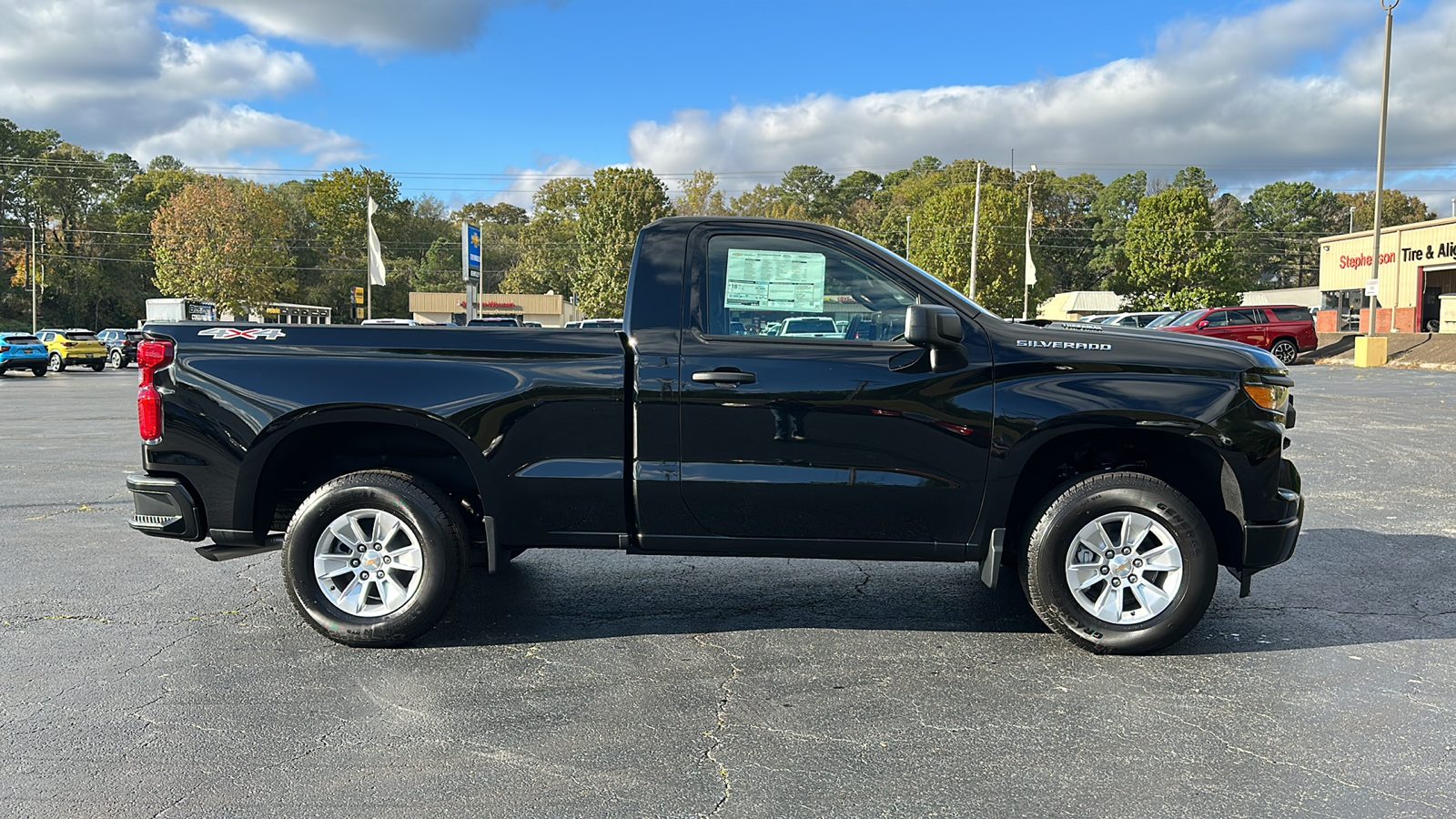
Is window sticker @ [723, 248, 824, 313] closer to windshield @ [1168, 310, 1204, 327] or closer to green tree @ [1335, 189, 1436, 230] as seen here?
windshield @ [1168, 310, 1204, 327]

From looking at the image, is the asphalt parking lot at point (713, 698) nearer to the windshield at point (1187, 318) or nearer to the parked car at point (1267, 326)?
the windshield at point (1187, 318)

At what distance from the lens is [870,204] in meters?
106

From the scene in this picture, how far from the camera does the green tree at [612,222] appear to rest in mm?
66812

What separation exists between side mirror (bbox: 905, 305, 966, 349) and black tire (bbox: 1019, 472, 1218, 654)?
957 mm

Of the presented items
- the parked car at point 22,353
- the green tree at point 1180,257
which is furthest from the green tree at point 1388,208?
the parked car at point 22,353

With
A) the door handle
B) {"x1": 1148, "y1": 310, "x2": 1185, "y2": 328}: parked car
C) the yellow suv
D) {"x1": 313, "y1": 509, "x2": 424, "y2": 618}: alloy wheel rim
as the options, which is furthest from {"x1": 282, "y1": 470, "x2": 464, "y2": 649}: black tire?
the yellow suv

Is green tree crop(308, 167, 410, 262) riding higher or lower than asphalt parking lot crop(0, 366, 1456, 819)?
higher

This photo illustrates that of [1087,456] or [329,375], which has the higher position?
[329,375]

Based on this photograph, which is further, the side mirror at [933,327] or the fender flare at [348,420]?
the fender flare at [348,420]

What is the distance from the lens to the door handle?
4.40 meters

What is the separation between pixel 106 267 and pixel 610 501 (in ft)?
277

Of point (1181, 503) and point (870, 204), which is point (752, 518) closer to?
point (1181, 503)

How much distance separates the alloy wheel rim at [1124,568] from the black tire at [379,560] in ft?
9.26

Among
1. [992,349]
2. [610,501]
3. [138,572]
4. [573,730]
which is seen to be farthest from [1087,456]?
[138,572]
